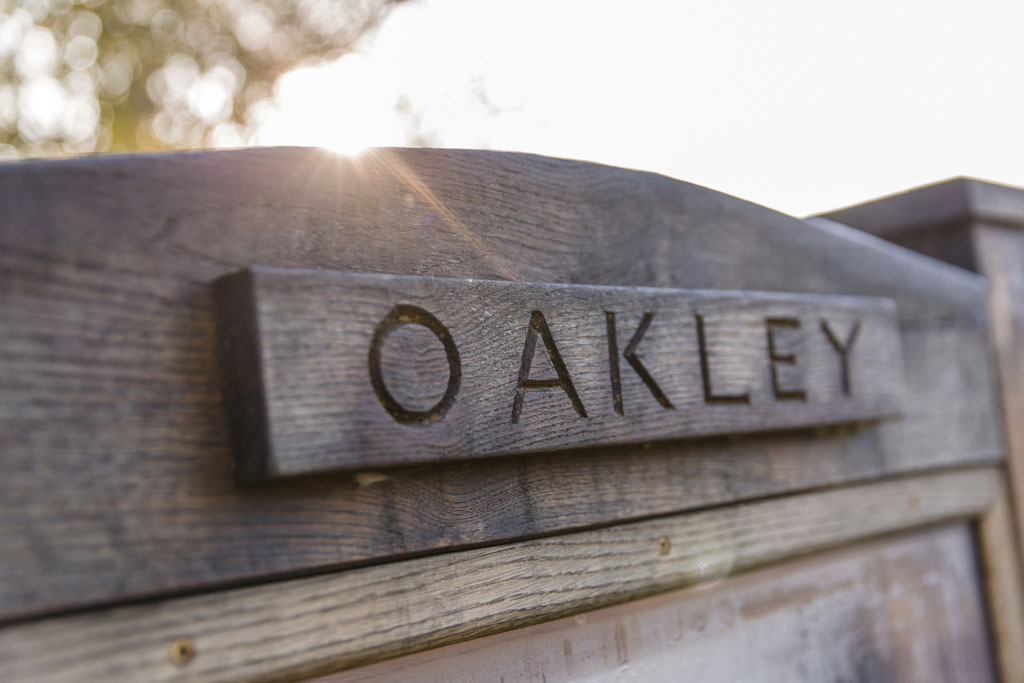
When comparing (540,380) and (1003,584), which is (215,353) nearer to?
(540,380)

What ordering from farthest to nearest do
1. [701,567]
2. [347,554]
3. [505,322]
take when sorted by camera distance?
[701,567], [505,322], [347,554]

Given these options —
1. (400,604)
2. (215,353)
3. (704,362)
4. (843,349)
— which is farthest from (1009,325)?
(215,353)

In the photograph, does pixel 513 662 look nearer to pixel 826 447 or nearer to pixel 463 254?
pixel 463 254

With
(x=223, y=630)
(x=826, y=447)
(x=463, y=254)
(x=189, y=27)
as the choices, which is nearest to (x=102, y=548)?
(x=223, y=630)

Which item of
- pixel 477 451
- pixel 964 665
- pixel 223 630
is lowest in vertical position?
pixel 964 665

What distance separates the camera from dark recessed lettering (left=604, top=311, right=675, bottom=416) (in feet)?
3.14

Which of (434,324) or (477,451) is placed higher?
(434,324)

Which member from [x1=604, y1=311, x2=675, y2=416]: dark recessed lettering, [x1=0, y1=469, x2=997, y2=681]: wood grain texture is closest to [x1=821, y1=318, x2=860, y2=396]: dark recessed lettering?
[x1=0, y1=469, x2=997, y2=681]: wood grain texture

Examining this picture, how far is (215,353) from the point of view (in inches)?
27.9

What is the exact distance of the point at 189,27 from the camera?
6152 millimetres

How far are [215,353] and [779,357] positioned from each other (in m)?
0.73

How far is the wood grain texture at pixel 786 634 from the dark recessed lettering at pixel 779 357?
0.24m

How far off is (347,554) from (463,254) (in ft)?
1.05

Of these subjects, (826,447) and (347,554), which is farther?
(826,447)
